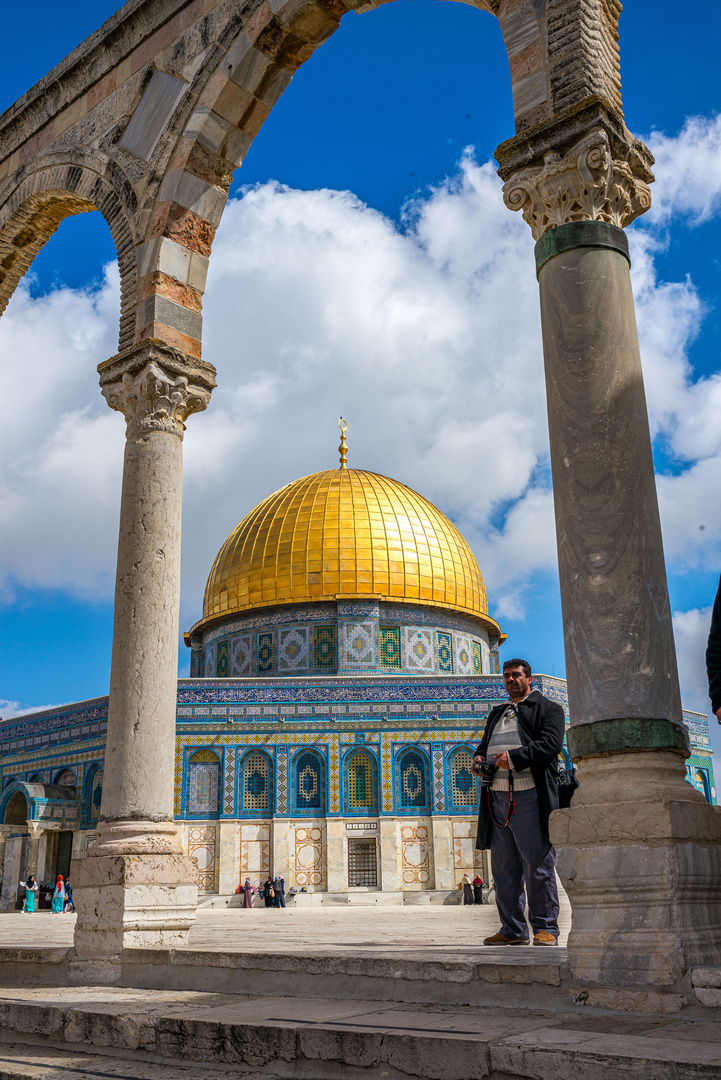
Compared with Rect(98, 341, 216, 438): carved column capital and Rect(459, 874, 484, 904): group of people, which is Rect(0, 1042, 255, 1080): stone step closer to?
Rect(98, 341, 216, 438): carved column capital

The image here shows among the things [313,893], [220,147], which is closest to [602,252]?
[220,147]

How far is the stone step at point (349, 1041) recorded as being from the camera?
2318 millimetres

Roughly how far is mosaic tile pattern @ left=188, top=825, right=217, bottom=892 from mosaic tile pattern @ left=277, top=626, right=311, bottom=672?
5.46 m

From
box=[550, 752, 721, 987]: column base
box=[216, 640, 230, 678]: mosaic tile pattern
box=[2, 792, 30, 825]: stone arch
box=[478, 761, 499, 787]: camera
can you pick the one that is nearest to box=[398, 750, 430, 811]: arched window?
box=[216, 640, 230, 678]: mosaic tile pattern

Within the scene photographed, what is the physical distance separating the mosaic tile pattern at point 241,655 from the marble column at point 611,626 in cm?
2349

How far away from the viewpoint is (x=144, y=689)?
553cm

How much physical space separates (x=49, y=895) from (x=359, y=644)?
9708mm

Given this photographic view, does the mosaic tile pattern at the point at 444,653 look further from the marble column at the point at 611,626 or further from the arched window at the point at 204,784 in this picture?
the marble column at the point at 611,626

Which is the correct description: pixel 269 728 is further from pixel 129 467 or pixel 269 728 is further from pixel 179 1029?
pixel 179 1029

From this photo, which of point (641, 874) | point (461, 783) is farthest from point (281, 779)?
point (641, 874)

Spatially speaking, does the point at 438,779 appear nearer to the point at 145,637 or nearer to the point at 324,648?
the point at 324,648

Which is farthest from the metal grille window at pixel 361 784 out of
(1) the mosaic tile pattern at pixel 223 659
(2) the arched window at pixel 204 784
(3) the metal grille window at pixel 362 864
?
(1) the mosaic tile pattern at pixel 223 659

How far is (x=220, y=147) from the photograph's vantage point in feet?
21.6

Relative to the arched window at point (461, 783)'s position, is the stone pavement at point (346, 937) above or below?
below
